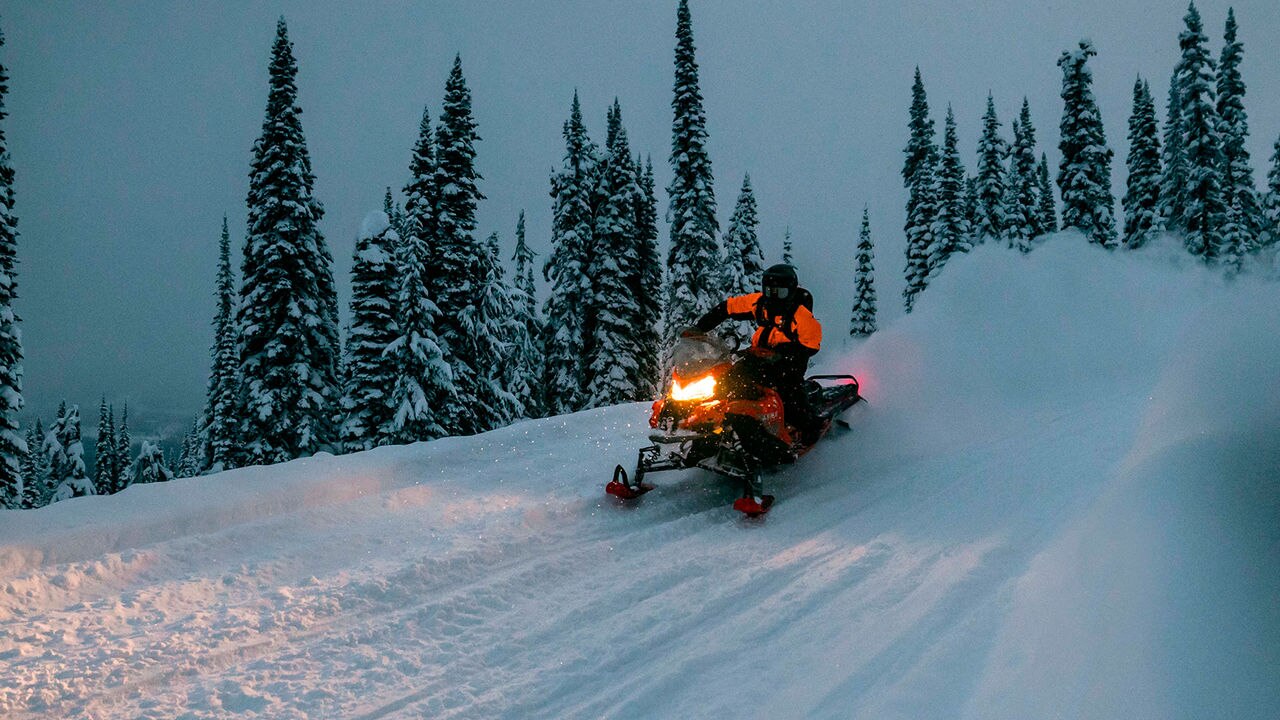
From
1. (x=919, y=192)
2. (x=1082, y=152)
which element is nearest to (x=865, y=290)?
(x=919, y=192)

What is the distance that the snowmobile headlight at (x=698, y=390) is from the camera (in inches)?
278

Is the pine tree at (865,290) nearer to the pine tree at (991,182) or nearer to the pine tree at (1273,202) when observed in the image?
the pine tree at (991,182)

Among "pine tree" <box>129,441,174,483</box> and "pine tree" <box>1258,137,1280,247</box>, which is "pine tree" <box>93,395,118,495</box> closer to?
"pine tree" <box>129,441,174,483</box>

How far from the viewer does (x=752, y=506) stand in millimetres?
6258

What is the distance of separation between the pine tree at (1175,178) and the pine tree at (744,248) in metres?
20.9

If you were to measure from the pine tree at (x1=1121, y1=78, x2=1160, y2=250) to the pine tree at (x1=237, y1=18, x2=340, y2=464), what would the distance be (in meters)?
42.8

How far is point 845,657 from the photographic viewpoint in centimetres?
367

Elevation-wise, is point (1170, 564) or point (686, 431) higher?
point (686, 431)

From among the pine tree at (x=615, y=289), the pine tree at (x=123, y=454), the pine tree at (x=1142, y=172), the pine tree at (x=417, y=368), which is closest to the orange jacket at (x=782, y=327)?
the pine tree at (x=417, y=368)

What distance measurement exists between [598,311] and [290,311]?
36.9ft

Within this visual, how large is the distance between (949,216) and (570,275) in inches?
827

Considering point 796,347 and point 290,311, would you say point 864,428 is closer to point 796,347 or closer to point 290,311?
point 796,347

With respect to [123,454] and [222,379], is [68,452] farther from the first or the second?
[123,454]

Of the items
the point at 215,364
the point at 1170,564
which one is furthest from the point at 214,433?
the point at 1170,564
